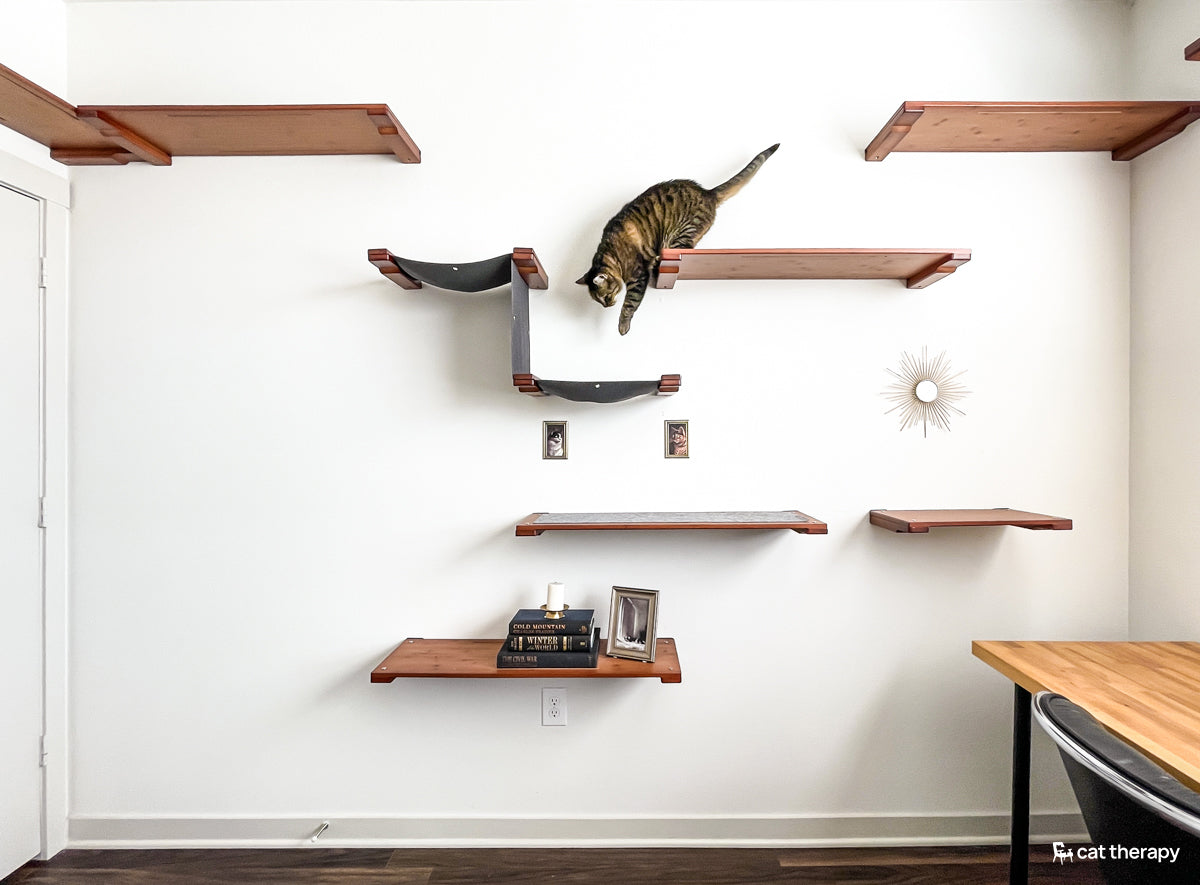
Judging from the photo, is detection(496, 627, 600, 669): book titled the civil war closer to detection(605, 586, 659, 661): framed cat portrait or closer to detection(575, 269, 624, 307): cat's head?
detection(605, 586, 659, 661): framed cat portrait

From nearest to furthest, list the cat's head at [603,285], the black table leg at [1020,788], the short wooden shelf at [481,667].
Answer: the black table leg at [1020,788]
the short wooden shelf at [481,667]
the cat's head at [603,285]

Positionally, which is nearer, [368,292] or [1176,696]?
[1176,696]

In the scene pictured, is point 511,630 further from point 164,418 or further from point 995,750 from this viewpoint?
point 995,750

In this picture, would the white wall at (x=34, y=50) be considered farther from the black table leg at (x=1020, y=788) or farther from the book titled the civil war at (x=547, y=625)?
the black table leg at (x=1020, y=788)

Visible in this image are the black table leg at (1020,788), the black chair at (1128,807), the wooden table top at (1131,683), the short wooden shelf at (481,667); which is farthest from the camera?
the short wooden shelf at (481,667)

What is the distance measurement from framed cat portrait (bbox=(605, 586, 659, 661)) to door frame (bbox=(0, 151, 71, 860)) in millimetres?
1625

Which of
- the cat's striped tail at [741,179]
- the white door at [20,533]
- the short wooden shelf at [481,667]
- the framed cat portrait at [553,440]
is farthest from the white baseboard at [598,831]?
the cat's striped tail at [741,179]

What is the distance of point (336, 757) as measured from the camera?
2.15m

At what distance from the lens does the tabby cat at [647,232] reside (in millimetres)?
2039

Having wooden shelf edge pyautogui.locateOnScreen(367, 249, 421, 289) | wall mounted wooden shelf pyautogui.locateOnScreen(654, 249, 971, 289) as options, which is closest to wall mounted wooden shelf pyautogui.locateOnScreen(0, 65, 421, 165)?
wooden shelf edge pyautogui.locateOnScreen(367, 249, 421, 289)

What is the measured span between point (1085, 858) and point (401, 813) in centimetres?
196

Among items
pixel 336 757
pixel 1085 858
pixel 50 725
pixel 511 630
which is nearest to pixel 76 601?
pixel 50 725

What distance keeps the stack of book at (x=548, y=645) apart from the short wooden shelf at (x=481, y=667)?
2 cm

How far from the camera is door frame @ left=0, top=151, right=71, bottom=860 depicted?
2076mm
